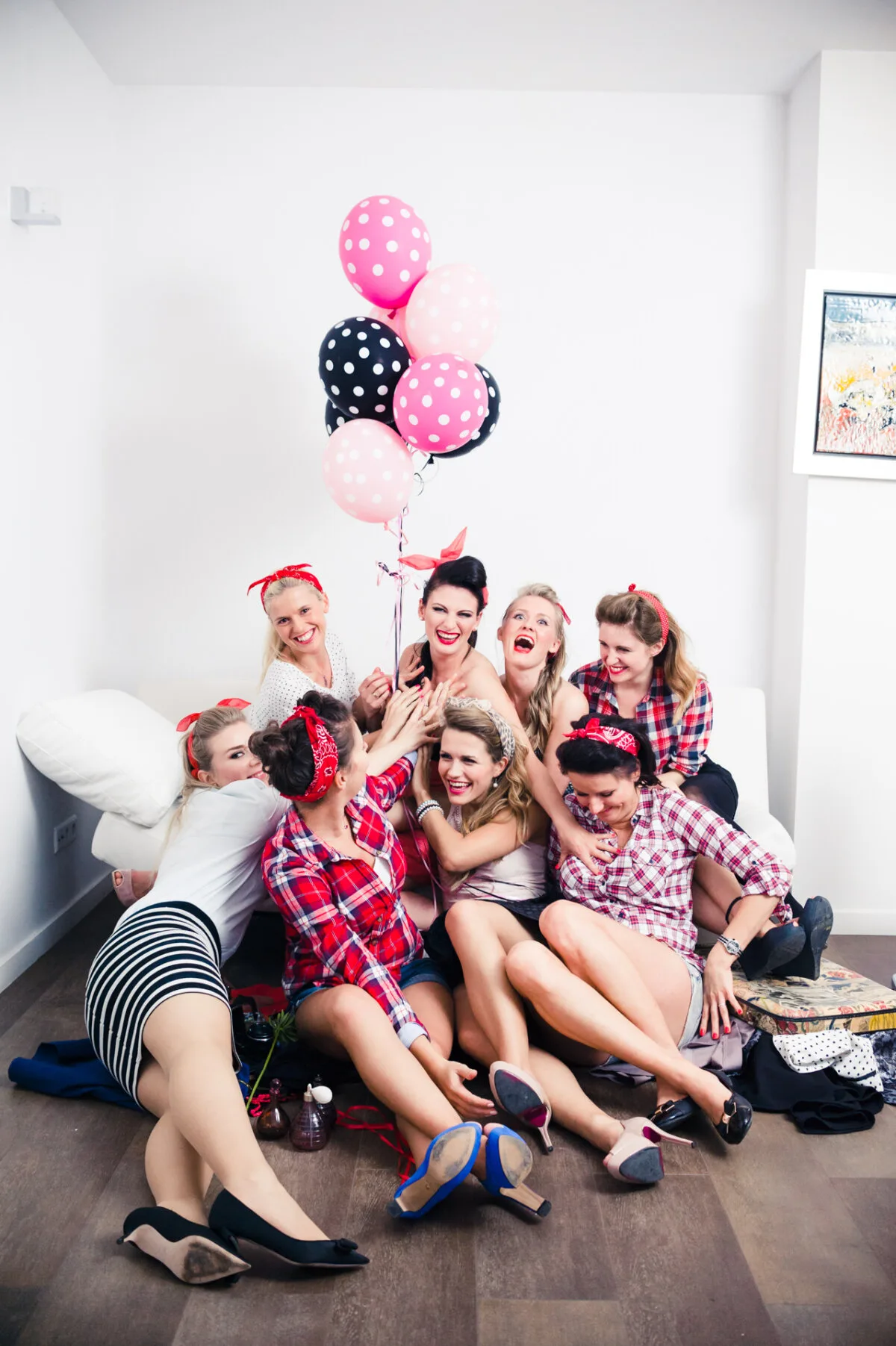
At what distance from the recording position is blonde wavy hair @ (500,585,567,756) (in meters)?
2.67

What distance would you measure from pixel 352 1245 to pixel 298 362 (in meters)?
2.86

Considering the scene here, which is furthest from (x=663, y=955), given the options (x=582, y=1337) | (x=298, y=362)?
(x=298, y=362)

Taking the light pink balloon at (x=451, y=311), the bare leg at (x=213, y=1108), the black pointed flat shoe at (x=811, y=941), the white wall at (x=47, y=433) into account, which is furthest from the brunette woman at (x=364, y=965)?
the light pink balloon at (x=451, y=311)

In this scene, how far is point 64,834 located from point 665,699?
183 cm

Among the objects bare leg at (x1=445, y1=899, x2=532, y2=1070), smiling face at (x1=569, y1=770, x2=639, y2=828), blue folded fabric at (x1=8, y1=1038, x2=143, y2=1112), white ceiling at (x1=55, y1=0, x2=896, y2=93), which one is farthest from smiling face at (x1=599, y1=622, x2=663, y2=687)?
white ceiling at (x1=55, y1=0, x2=896, y2=93)

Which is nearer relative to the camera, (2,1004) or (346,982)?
(346,982)

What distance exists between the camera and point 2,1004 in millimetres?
2596

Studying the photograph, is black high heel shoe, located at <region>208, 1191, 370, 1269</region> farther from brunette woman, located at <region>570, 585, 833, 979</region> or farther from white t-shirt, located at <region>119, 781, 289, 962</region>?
brunette woman, located at <region>570, 585, 833, 979</region>

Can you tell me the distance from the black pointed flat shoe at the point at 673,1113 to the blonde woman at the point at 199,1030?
2.29ft

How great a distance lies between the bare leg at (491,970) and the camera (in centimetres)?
207

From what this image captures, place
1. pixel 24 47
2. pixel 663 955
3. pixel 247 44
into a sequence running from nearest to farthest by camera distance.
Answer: pixel 663 955, pixel 24 47, pixel 247 44

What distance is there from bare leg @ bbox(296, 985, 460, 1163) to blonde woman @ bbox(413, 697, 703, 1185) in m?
0.15

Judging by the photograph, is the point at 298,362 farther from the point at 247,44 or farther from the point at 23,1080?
the point at 23,1080

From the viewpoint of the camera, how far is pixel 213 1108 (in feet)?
5.34
